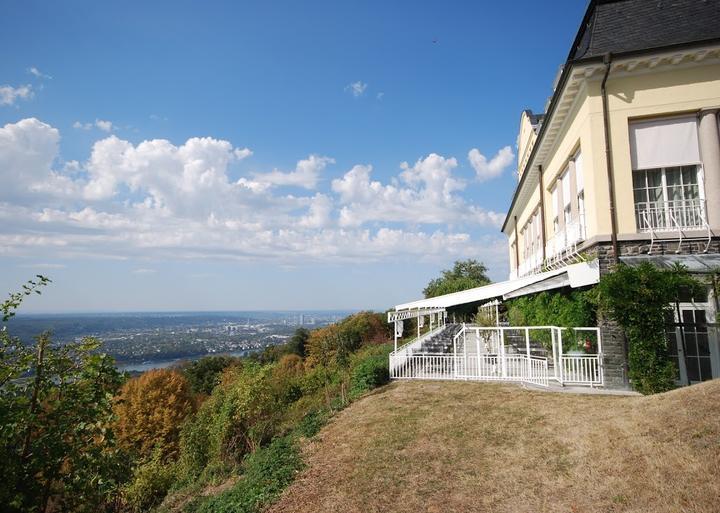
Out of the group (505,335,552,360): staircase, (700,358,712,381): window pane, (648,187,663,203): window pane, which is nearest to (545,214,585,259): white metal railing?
(648,187,663,203): window pane

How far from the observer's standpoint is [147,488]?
11812 mm

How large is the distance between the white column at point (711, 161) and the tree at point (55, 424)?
13.3 metres

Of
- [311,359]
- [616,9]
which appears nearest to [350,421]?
[616,9]

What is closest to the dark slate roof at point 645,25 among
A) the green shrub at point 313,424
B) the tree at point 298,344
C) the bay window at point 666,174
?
the bay window at point 666,174

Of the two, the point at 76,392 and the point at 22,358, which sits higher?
the point at 22,358

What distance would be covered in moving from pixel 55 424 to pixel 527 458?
6.66 m

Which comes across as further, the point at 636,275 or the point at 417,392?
the point at 417,392

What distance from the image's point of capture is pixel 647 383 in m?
9.41

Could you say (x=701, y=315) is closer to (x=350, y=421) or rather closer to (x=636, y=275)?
(x=636, y=275)

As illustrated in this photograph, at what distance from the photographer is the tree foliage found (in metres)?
9.27

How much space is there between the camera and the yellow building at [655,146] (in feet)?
33.3

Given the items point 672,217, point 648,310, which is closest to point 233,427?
point 648,310

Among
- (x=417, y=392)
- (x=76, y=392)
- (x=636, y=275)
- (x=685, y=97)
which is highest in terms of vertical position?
(x=685, y=97)

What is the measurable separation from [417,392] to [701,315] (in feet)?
24.7
